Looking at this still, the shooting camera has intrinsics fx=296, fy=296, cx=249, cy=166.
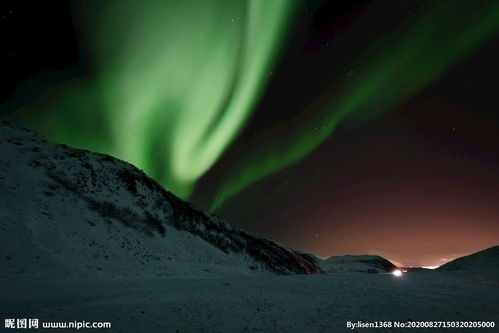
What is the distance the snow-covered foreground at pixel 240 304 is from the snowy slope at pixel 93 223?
274 inches

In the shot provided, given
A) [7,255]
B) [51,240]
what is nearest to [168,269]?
[51,240]

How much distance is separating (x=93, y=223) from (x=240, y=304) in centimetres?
2763

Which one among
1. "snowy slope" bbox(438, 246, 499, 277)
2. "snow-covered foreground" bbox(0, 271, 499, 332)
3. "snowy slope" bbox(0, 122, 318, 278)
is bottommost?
"snowy slope" bbox(438, 246, 499, 277)

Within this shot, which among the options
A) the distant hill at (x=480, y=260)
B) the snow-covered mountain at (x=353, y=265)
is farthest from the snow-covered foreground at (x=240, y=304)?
the snow-covered mountain at (x=353, y=265)

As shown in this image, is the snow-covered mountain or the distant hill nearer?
the distant hill

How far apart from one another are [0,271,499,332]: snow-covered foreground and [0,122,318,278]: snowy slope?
22.8 feet

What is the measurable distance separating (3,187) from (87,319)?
28226 millimetres

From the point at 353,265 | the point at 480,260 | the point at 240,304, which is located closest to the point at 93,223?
the point at 240,304

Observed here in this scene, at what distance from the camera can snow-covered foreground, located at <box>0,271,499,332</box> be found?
11.1 metres

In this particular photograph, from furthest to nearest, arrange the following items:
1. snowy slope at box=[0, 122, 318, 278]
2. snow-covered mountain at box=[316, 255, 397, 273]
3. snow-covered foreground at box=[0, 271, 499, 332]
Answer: snow-covered mountain at box=[316, 255, 397, 273] < snowy slope at box=[0, 122, 318, 278] < snow-covered foreground at box=[0, 271, 499, 332]

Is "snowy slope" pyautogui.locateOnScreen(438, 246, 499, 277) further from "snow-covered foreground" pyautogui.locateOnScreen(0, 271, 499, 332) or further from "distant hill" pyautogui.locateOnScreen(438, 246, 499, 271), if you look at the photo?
"snow-covered foreground" pyautogui.locateOnScreen(0, 271, 499, 332)

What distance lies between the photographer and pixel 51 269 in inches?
849

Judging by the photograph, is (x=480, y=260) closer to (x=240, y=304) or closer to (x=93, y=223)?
(x=240, y=304)

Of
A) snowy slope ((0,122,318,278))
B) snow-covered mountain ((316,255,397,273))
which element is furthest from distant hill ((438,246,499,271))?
snowy slope ((0,122,318,278))
